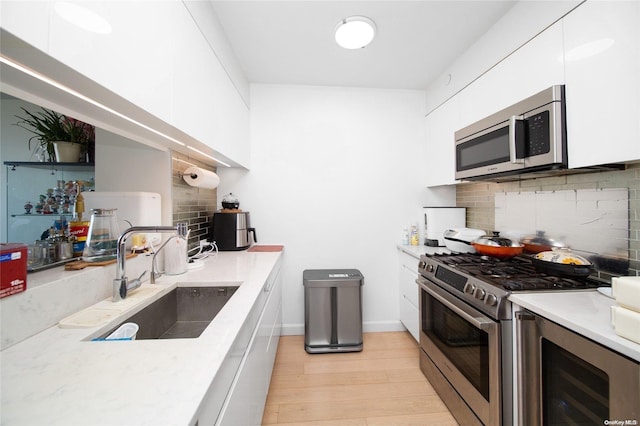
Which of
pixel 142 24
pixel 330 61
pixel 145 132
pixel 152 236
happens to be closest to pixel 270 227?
pixel 152 236

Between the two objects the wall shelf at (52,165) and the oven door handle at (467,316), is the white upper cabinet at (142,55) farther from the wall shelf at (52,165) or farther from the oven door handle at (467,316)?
the oven door handle at (467,316)

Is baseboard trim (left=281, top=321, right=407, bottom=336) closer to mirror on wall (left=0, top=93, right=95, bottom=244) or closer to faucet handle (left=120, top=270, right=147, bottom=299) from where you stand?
faucet handle (left=120, top=270, right=147, bottom=299)

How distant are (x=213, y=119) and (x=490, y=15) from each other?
1920 millimetres

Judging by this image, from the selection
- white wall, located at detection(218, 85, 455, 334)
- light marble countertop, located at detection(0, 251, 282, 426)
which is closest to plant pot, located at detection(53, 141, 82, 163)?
light marble countertop, located at detection(0, 251, 282, 426)

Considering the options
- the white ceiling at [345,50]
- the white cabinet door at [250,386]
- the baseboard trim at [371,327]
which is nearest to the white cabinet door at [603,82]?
the white ceiling at [345,50]

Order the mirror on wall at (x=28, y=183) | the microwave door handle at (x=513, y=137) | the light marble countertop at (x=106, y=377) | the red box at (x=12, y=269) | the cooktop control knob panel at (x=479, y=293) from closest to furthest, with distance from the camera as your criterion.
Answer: the light marble countertop at (x=106, y=377) < the red box at (x=12, y=269) < the mirror on wall at (x=28, y=183) < the cooktop control knob panel at (x=479, y=293) < the microwave door handle at (x=513, y=137)

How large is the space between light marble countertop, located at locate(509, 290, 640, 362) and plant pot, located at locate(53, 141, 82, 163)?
6.90ft

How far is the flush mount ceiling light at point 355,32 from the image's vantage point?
163cm

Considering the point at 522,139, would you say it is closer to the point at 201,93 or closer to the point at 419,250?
the point at 419,250

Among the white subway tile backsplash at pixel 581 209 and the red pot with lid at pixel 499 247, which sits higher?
the white subway tile backsplash at pixel 581 209

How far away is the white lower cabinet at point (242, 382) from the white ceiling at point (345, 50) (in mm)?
1826

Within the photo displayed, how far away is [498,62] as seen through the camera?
164 centimetres

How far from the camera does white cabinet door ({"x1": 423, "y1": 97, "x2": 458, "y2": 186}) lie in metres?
2.16

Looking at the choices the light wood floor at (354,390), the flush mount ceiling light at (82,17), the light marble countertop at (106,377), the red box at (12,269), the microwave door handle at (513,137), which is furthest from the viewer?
the light wood floor at (354,390)
